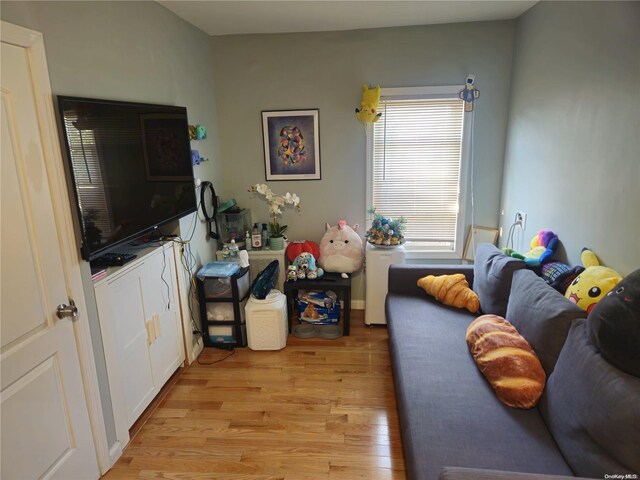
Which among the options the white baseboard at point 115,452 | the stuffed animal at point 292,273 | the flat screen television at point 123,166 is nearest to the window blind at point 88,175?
the flat screen television at point 123,166

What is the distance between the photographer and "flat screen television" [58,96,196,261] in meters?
1.71

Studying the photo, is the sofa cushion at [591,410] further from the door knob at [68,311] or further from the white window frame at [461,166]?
the door knob at [68,311]

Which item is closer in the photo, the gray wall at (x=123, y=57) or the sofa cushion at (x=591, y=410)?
the sofa cushion at (x=591, y=410)

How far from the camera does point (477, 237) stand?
3467 millimetres

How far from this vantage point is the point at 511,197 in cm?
314

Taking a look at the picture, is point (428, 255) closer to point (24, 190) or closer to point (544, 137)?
point (544, 137)

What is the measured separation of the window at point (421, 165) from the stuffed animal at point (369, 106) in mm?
105

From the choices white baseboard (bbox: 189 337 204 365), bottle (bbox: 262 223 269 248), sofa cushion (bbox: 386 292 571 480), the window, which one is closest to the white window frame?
the window

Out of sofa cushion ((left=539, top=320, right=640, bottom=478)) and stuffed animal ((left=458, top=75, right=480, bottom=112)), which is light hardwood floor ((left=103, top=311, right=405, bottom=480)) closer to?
sofa cushion ((left=539, top=320, right=640, bottom=478))

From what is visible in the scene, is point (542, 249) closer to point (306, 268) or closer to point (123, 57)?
point (306, 268)

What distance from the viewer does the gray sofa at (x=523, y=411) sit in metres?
1.27

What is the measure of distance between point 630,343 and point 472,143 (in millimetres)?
2345

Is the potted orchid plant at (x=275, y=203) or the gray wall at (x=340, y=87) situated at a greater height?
the gray wall at (x=340, y=87)

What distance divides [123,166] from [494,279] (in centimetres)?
227
